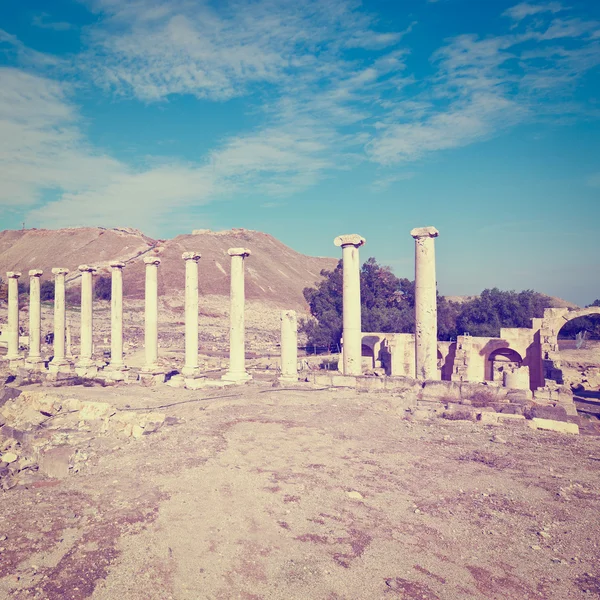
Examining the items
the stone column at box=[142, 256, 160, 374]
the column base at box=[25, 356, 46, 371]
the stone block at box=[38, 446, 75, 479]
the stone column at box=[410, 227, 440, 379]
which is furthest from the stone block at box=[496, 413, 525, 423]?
the column base at box=[25, 356, 46, 371]

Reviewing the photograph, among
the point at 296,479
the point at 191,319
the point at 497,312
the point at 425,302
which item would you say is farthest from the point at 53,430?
the point at 497,312

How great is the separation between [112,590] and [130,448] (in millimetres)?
5891

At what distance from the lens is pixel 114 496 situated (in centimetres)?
797

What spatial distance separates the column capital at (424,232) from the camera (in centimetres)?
1619

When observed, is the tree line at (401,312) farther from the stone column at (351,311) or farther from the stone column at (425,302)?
the stone column at (425,302)

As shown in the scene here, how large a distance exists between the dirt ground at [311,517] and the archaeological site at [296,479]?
31 mm

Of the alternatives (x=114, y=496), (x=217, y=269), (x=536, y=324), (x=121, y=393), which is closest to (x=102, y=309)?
(x=217, y=269)

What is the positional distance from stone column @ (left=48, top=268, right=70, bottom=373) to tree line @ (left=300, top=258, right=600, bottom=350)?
20.0 meters

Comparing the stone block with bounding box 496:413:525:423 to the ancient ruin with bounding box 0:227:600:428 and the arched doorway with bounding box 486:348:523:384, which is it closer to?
the ancient ruin with bounding box 0:227:600:428

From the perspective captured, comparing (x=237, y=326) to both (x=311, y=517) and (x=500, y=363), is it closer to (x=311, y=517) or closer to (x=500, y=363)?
(x=311, y=517)

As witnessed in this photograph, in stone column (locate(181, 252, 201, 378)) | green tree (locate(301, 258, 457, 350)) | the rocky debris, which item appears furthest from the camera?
green tree (locate(301, 258, 457, 350))

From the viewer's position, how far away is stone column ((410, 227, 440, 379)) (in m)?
16.3

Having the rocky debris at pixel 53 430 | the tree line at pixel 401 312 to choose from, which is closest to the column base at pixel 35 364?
the rocky debris at pixel 53 430

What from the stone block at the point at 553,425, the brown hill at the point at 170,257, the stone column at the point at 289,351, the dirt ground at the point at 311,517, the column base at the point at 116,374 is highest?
the brown hill at the point at 170,257
